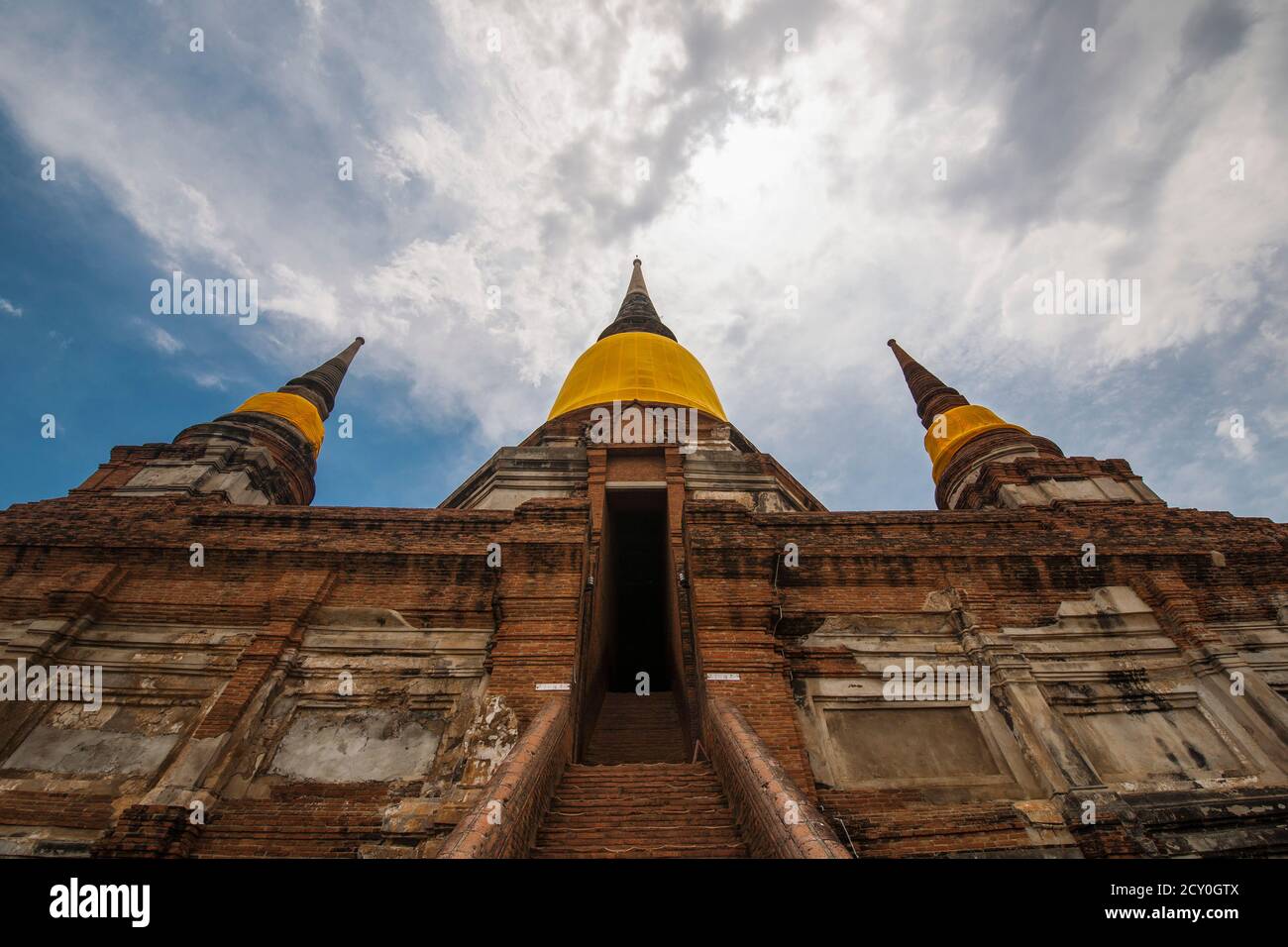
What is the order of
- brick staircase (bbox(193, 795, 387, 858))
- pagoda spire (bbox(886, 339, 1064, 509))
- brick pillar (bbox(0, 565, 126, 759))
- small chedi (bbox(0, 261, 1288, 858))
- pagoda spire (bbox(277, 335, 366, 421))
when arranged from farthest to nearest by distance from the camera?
pagoda spire (bbox(277, 335, 366, 421))
pagoda spire (bbox(886, 339, 1064, 509))
brick pillar (bbox(0, 565, 126, 759))
small chedi (bbox(0, 261, 1288, 858))
brick staircase (bbox(193, 795, 387, 858))

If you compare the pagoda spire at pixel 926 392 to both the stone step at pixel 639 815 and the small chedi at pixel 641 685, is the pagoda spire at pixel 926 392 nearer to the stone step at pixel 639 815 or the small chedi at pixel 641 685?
the small chedi at pixel 641 685

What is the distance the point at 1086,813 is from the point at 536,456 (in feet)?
34.7

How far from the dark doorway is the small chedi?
6.24 feet

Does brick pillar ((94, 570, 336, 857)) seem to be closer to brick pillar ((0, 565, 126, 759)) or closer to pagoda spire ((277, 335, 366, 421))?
brick pillar ((0, 565, 126, 759))

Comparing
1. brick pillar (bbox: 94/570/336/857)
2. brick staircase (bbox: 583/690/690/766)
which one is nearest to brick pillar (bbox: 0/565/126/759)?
brick pillar (bbox: 94/570/336/857)

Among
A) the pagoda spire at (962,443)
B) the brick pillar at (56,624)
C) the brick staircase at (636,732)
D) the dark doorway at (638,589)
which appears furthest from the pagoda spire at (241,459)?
the pagoda spire at (962,443)

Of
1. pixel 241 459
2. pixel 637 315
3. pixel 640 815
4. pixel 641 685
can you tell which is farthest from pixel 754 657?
pixel 637 315

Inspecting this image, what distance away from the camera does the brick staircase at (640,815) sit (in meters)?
4.47

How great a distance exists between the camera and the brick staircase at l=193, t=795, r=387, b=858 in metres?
5.25

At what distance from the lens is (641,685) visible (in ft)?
34.4

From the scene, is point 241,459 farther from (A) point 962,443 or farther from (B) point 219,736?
(A) point 962,443

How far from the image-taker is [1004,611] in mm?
7789

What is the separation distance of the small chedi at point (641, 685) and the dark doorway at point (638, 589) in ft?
6.24
